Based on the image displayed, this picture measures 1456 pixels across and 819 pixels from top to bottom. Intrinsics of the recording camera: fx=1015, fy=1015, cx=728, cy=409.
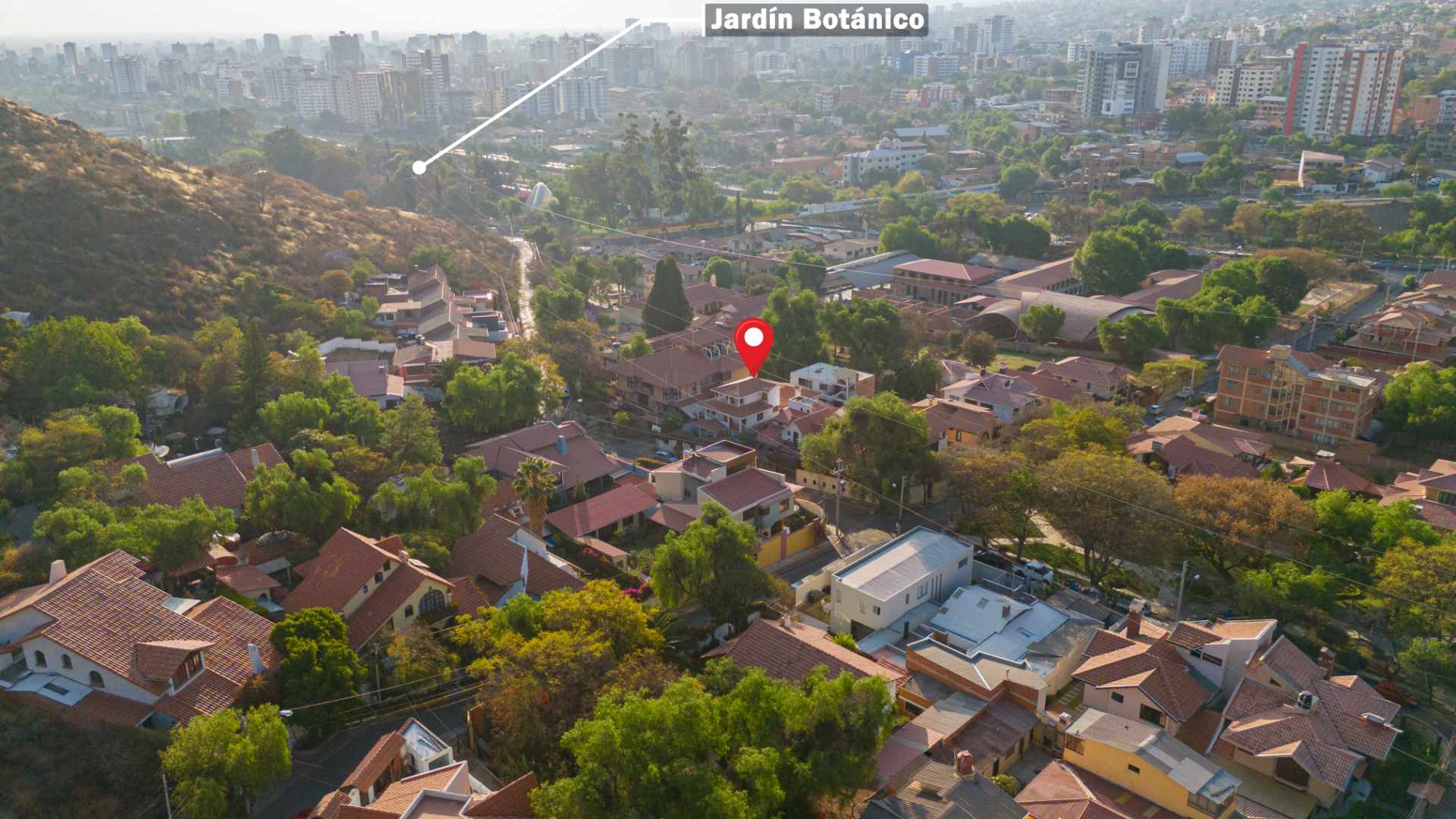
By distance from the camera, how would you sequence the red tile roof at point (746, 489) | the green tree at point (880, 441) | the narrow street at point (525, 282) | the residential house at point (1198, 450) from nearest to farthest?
the red tile roof at point (746, 489)
the green tree at point (880, 441)
the residential house at point (1198, 450)
the narrow street at point (525, 282)

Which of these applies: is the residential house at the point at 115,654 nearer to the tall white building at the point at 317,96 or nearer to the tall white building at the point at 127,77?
the tall white building at the point at 317,96

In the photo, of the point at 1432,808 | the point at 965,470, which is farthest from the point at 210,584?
the point at 1432,808

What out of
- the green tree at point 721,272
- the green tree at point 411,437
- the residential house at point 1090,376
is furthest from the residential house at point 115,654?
the green tree at point 721,272

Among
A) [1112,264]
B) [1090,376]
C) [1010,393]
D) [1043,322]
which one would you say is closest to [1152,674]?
[1010,393]

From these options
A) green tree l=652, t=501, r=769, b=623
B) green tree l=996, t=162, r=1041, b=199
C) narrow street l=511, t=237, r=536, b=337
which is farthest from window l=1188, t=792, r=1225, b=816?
green tree l=996, t=162, r=1041, b=199

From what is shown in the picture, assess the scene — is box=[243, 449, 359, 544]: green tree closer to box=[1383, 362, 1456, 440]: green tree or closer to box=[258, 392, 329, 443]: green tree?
box=[258, 392, 329, 443]: green tree

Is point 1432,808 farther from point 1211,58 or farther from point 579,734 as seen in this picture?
point 1211,58
